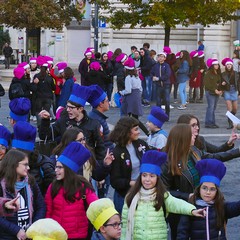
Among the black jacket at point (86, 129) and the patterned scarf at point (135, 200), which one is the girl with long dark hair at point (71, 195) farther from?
the black jacket at point (86, 129)

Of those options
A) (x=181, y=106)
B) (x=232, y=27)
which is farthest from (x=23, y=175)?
(x=232, y=27)

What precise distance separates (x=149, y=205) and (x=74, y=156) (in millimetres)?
700

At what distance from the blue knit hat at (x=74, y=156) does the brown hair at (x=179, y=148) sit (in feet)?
2.68

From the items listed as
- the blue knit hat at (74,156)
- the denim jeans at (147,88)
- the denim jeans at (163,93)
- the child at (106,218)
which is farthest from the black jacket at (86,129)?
the denim jeans at (147,88)

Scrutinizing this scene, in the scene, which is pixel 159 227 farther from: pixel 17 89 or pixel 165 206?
pixel 17 89

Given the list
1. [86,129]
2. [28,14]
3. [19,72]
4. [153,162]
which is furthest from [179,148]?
[28,14]

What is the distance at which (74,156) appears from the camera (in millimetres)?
6910

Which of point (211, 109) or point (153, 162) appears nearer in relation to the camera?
point (153, 162)

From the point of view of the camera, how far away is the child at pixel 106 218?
223 inches

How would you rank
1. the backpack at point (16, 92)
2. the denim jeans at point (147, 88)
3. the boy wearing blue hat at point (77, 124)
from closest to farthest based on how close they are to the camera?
the boy wearing blue hat at point (77, 124) → the backpack at point (16, 92) → the denim jeans at point (147, 88)

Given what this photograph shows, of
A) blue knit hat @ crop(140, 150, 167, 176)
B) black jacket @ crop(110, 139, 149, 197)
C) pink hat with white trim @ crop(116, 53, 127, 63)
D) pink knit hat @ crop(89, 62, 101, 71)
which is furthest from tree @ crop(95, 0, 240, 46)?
blue knit hat @ crop(140, 150, 167, 176)

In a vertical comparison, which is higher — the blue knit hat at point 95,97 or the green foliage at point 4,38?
the blue knit hat at point 95,97

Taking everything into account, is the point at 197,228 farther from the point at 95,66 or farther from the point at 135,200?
the point at 95,66

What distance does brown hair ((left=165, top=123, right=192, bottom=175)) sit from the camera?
7.39 m
